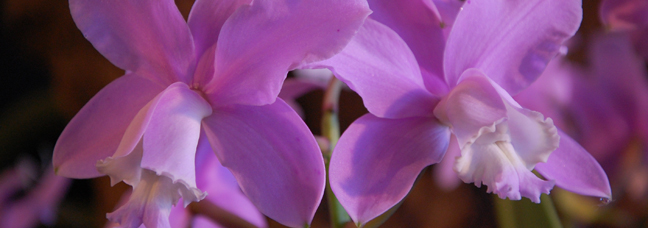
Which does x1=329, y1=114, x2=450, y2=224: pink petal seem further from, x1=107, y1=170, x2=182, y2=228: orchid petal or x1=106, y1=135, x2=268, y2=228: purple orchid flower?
x1=106, y1=135, x2=268, y2=228: purple orchid flower

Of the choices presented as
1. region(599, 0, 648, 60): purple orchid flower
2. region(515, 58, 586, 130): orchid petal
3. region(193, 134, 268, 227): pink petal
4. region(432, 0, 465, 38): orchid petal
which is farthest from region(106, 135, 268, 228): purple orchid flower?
region(599, 0, 648, 60): purple orchid flower

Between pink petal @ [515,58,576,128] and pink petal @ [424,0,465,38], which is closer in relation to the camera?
pink petal @ [424,0,465,38]

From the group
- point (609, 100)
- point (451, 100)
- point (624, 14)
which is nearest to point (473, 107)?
point (451, 100)

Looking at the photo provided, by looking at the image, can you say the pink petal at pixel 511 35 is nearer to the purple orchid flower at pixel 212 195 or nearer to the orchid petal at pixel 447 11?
the orchid petal at pixel 447 11

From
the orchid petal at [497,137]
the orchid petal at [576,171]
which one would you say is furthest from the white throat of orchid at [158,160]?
the orchid petal at [576,171]

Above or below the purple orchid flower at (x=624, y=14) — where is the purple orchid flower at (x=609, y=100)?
below
